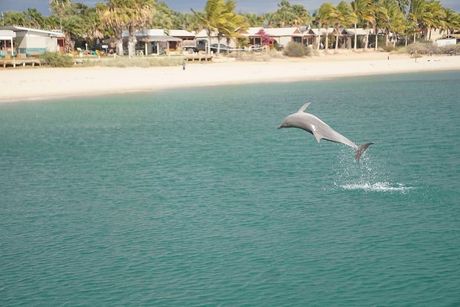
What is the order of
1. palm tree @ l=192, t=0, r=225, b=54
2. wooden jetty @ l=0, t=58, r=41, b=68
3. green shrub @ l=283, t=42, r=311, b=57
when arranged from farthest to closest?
green shrub @ l=283, t=42, r=311, b=57
palm tree @ l=192, t=0, r=225, b=54
wooden jetty @ l=0, t=58, r=41, b=68

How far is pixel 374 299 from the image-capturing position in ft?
43.4

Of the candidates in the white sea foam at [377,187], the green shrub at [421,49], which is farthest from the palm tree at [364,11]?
the white sea foam at [377,187]

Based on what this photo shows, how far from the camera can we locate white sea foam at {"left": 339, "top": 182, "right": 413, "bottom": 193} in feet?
69.3


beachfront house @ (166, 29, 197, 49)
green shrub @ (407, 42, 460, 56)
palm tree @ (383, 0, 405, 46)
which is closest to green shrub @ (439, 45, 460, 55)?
green shrub @ (407, 42, 460, 56)

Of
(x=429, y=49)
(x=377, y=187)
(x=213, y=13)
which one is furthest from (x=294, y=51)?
(x=377, y=187)

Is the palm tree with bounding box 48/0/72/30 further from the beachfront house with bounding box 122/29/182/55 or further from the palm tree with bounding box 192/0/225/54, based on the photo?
the palm tree with bounding box 192/0/225/54

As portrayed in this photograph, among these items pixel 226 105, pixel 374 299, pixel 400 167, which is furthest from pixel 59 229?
pixel 226 105

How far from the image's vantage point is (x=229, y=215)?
18.9 m

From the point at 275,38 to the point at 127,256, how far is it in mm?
96170

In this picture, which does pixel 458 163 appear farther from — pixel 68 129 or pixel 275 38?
pixel 275 38

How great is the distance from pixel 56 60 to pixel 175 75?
1222cm

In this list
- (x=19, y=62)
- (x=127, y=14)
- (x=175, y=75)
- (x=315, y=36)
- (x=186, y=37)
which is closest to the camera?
(x=19, y=62)

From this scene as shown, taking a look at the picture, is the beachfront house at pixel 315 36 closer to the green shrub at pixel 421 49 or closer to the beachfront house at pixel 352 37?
the beachfront house at pixel 352 37

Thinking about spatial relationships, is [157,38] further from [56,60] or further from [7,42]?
[56,60]
